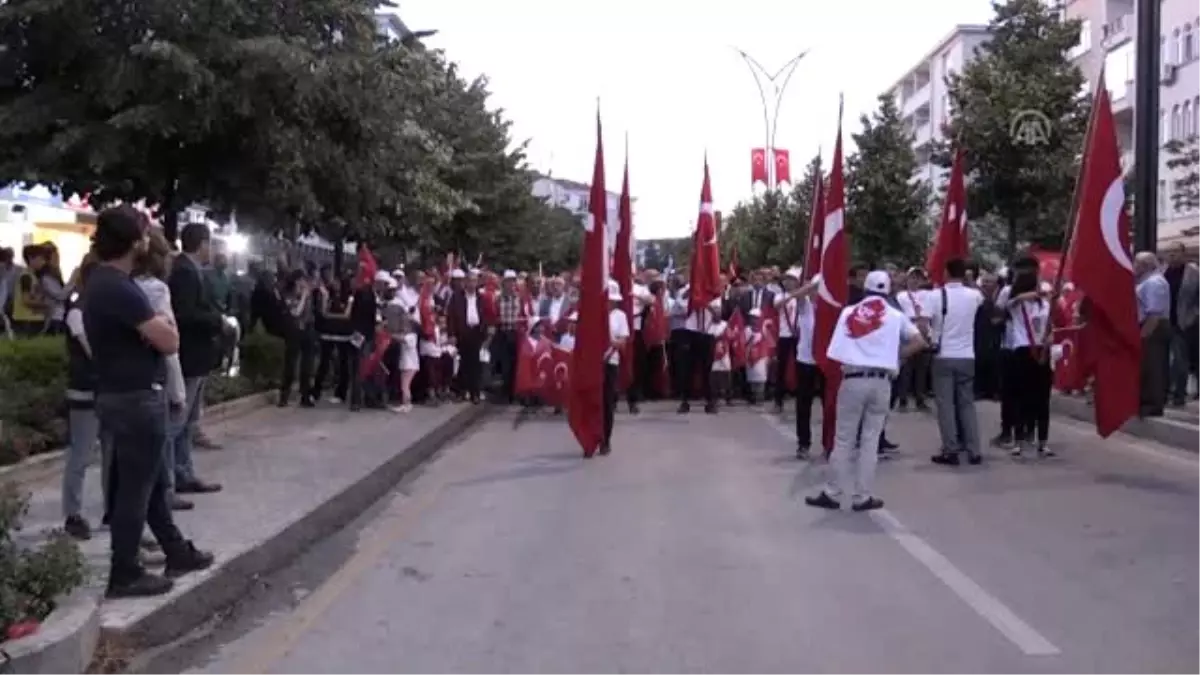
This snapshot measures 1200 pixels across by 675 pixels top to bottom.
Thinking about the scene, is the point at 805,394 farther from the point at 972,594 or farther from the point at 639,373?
the point at 639,373

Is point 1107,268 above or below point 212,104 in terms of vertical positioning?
below

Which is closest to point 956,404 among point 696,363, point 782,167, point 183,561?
point 696,363

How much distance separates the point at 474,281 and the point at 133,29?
642 centimetres

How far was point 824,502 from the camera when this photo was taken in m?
12.4

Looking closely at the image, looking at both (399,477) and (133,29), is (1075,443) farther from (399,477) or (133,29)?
(133,29)

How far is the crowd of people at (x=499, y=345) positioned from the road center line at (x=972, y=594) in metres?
1.16

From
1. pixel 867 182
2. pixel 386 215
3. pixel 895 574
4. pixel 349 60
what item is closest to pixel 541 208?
pixel 867 182

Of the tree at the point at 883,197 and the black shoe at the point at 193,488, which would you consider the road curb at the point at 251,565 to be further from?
the tree at the point at 883,197

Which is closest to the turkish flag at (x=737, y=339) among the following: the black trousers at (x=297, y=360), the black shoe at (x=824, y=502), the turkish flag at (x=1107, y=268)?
the black trousers at (x=297, y=360)

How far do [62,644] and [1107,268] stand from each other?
10340mm

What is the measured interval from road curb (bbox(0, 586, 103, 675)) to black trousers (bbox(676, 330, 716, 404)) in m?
15.1

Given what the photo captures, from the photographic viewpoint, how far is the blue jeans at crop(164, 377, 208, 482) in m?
10.2

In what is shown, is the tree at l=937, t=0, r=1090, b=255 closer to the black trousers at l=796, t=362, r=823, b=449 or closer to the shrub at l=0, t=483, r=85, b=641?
the black trousers at l=796, t=362, r=823, b=449

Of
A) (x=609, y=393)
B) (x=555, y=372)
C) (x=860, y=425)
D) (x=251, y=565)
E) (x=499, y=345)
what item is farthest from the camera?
(x=499, y=345)
